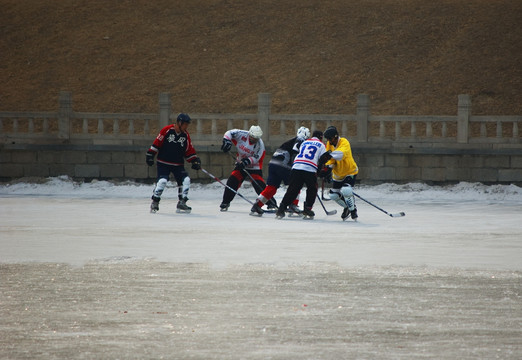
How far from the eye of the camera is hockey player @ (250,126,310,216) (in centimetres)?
1511

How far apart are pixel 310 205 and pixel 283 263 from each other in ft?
16.1

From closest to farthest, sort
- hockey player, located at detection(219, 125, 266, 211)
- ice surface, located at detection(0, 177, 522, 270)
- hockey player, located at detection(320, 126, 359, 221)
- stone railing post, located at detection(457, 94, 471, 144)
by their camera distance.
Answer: ice surface, located at detection(0, 177, 522, 270) → hockey player, located at detection(320, 126, 359, 221) → hockey player, located at detection(219, 125, 266, 211) → stone railing post, located at detection(457, 94, 471, 144)

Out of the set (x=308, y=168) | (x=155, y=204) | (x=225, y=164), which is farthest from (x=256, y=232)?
(x=225, y=164)

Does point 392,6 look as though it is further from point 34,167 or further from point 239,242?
point 239,242

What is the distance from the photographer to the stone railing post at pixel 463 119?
2245 centimetres

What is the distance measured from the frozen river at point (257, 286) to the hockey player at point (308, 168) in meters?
0.43

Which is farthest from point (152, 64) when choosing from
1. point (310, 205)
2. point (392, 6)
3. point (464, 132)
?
point (310, 205)

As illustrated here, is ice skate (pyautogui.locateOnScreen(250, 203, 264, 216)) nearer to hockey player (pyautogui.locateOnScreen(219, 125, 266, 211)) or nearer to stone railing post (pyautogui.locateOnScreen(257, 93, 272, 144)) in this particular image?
hockey player (pyautogui.locateOnScreen(219, 125, 266, 211))

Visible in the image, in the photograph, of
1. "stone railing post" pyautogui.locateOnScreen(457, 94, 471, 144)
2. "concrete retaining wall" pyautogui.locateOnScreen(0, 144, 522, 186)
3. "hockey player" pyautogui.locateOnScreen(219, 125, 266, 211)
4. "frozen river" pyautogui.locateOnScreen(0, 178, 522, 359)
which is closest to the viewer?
"frozen river" pyautogui.locateOnScreen(0, 178, 522, 359)

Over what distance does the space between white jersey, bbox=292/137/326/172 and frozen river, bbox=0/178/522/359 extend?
2.82 feet

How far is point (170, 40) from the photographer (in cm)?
A: 4269

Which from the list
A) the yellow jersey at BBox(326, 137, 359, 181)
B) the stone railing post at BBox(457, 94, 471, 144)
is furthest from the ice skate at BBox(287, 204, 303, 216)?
the stone railing post at BBox(457, 94, 471, 144)

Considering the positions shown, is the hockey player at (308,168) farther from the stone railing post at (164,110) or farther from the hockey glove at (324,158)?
the stone railing post at (164,110)

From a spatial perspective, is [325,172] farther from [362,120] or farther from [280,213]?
[362,120]
